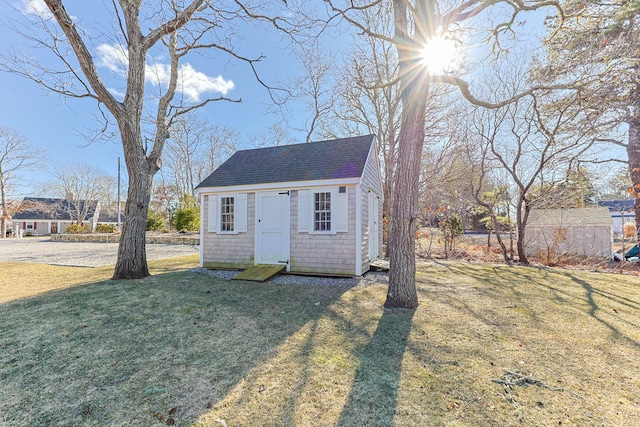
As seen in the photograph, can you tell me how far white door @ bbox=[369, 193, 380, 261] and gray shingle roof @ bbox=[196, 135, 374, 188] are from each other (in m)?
1.53

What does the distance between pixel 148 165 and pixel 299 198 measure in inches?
154

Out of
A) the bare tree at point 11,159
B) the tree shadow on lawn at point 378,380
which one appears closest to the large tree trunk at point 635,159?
the tree shadow on lawn at point 378,380

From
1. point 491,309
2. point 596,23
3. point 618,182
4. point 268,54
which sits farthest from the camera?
point 618,182

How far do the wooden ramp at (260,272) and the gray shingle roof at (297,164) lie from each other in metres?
2.43

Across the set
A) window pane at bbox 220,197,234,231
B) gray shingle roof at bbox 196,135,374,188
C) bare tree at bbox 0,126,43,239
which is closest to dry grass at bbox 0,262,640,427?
window pane at bbox 220,197,234,231

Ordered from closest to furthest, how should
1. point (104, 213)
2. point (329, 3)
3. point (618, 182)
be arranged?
point (329, 3) < point (618, 182) < point (104, 213)

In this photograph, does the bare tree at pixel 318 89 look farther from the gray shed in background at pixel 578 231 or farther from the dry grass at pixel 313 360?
the dry grass at pixel 313 360

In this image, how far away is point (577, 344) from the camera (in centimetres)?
331

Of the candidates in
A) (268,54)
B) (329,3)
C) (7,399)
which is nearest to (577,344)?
(7,399)

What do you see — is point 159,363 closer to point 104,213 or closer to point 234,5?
point 234,5

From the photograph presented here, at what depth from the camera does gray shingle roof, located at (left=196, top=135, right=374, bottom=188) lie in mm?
7477

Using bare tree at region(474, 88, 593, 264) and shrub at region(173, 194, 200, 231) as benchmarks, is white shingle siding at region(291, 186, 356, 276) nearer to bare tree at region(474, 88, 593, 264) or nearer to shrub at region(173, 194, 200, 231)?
bare tree at region(474, 88, 593, 264)

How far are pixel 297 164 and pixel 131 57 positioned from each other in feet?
15.6

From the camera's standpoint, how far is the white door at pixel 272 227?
25.4 feet
